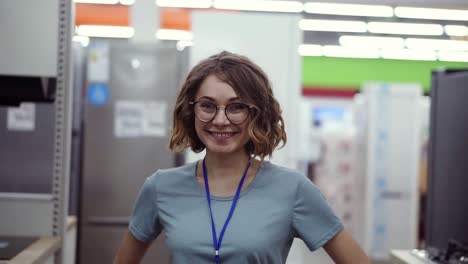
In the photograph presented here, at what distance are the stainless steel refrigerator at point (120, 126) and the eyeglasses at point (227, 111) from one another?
2618mm

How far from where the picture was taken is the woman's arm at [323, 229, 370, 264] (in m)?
1.51

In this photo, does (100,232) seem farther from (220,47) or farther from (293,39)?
(293,39)

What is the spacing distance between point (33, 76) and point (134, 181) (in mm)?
2062

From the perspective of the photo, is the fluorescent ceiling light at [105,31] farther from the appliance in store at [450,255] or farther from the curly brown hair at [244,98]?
the curly brown hair at [244,98]

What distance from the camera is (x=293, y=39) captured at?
3547mm

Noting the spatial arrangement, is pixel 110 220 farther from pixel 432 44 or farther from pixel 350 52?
pixel 350 52

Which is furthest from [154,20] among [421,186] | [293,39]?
[421,186]

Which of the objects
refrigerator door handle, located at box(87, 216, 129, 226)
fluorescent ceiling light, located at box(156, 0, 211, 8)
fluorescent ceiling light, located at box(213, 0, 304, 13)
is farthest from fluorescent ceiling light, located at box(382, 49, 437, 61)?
refrigerator door handle, located at box(87, 216, 129, 226)

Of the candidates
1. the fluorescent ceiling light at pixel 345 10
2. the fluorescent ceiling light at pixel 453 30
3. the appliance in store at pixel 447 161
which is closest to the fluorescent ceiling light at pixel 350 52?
the fluorescent ceiling light at pixel 453 30

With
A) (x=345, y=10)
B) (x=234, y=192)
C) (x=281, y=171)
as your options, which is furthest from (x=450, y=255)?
(x=345, y=10)

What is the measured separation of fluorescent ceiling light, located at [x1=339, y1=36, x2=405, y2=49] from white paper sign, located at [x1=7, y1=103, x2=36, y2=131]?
7.77m

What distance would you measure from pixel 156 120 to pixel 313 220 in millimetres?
2729

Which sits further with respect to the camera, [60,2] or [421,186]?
[421,186]

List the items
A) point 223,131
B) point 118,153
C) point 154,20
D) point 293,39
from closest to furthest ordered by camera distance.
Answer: point 223,131
point 293,39
point 118,153
point 154,20
